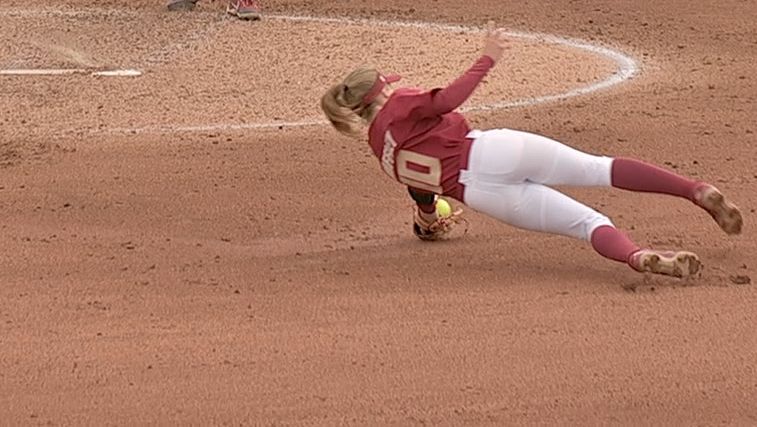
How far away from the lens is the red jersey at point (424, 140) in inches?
204

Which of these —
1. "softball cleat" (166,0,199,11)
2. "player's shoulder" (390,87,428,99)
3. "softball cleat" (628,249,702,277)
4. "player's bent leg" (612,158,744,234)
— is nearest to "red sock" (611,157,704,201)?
"player's bent leg" (612,158,744,234)

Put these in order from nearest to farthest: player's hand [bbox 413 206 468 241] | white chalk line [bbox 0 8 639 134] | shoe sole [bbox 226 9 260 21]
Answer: player's hand [bbox 413 206 468 241] < white chalk line [bbox 0 8 639 134] < shoe sole [bbox 226 9 260 21]

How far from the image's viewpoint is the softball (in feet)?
18.7

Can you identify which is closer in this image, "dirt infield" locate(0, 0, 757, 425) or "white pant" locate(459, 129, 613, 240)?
"dirt infield" locate(0, 0, 757, 425)

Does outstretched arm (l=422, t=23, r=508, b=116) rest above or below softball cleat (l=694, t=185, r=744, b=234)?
above

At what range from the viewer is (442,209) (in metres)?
5.75

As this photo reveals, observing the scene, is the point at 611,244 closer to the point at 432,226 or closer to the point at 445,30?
the point at 432,226

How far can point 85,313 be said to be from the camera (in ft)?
16.0

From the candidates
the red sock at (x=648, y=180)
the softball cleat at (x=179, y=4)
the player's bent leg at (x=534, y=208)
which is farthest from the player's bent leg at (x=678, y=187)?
the softball cleat at (x=179, y=4)

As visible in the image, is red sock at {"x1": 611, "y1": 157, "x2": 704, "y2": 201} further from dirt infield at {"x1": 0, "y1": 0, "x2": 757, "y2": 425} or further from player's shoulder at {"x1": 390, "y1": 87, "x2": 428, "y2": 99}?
player's shoulder at {"x1": 390, "y1": 87, "x2": 428, "y2": 99}

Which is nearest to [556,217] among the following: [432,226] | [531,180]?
[531,180]

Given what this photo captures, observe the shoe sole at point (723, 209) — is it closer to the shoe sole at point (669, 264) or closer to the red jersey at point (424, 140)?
the shoe sole at point (669, 264)

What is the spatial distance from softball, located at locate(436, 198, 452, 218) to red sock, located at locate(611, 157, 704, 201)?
2.81 feet

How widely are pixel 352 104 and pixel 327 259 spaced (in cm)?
66
